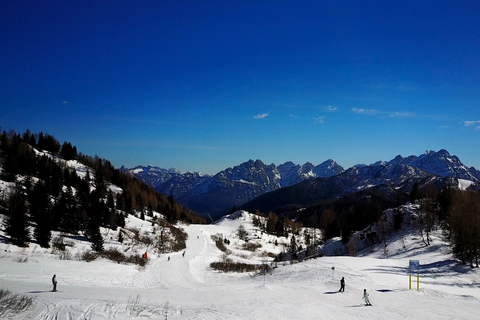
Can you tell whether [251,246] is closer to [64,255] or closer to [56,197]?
[56,197]

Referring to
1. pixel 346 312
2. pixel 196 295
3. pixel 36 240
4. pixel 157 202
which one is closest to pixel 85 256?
pixel 36 240

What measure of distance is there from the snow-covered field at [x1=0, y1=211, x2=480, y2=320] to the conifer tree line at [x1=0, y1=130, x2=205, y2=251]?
286 centimetres

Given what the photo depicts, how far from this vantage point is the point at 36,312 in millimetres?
15258

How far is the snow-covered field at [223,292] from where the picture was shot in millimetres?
17484

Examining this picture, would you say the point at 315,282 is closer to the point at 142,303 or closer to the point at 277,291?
the point at 277,291

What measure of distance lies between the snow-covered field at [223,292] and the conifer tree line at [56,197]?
286 cm

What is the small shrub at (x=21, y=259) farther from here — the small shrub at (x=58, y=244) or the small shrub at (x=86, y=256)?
the small shrub at (x=58, y=244)

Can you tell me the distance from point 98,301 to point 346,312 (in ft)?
56.5

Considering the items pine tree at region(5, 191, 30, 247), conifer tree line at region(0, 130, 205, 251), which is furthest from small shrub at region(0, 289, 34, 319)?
conifer tree line at region(0, 130, 205, 251)

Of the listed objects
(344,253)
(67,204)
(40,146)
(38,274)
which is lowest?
(344,253)

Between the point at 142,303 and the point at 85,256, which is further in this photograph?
the point at 85,256

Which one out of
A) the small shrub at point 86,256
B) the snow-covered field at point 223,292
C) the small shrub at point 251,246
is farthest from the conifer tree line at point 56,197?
the small shrub at point 251,246

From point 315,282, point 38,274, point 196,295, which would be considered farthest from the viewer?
point 315,282

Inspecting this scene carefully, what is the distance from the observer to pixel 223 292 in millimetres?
25859
